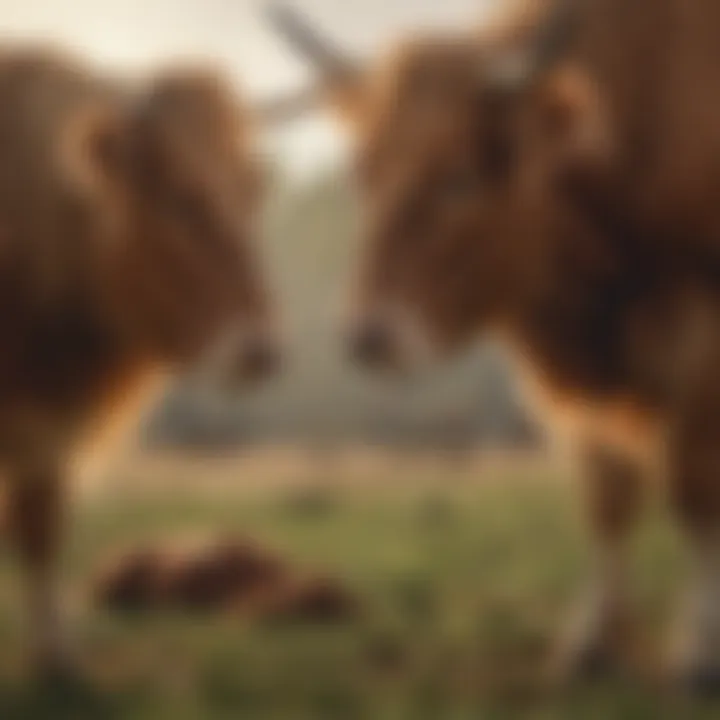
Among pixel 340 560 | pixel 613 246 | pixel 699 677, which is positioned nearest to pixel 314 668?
pixel 340 560

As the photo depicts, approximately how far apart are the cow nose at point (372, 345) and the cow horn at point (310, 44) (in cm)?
21

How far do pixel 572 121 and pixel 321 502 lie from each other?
365mm

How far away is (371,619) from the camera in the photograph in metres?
1.36

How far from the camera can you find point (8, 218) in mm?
1371

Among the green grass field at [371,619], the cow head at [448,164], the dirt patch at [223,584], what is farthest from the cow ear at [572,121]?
the dirt patch at [223,584]

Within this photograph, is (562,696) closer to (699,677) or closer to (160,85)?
(699,677)

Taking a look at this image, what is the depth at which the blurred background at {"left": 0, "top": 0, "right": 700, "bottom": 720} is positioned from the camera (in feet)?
4.40

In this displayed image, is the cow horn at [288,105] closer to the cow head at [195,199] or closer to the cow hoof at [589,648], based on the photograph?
the cow head at [195,199]

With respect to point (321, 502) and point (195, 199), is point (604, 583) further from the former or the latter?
point (195, 199)

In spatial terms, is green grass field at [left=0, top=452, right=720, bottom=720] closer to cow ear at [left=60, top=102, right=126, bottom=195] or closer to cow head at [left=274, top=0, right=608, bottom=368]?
cow head at [left=274, top=0, right=608, bottom=368]

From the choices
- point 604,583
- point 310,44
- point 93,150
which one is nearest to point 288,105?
point 310,44

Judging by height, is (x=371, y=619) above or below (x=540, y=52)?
below

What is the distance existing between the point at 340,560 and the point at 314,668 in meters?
0.09

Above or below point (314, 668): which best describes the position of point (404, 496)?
above
